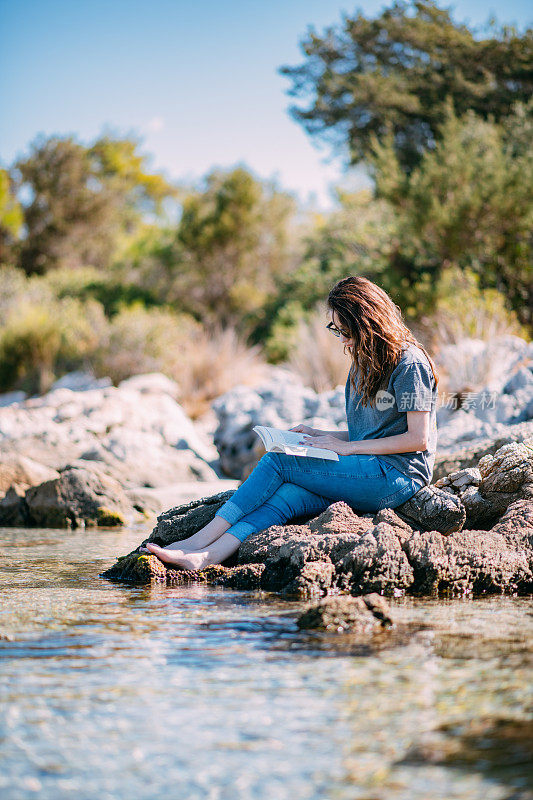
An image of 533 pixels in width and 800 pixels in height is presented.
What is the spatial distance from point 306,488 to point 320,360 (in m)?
7.82

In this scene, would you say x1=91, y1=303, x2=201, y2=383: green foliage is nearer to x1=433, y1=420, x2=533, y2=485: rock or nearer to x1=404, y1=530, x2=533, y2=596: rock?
x1=433, y1=420, x2=533, y2=485: rock

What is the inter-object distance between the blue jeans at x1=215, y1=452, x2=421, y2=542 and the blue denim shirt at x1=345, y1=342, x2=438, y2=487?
0.07 metres

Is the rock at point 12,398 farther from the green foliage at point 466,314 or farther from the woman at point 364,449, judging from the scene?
the woman at point 364,449

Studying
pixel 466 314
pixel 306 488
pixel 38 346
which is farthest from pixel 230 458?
pixel 38 346

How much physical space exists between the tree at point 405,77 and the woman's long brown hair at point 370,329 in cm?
1375

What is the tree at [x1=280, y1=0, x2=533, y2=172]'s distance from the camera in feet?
57.4

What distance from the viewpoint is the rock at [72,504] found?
673 centimetres

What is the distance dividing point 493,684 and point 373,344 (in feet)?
6.42

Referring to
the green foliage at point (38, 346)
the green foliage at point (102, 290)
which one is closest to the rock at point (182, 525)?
the green foliage at point (38, 346)

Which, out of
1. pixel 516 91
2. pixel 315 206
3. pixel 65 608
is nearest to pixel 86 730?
pixel 65 608

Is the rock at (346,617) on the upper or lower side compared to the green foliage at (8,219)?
lower

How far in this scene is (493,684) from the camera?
7.71 feet

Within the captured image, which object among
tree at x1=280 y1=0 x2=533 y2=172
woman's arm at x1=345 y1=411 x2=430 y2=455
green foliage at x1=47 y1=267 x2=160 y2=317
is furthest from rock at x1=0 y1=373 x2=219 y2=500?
tree at x1=280 y1=0 x2=533 y2=172

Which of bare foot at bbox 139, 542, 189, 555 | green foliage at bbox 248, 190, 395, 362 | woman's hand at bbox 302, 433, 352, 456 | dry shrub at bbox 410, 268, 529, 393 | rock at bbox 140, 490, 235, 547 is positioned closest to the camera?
woman's hand at bbox 302, 433, 352, 456
